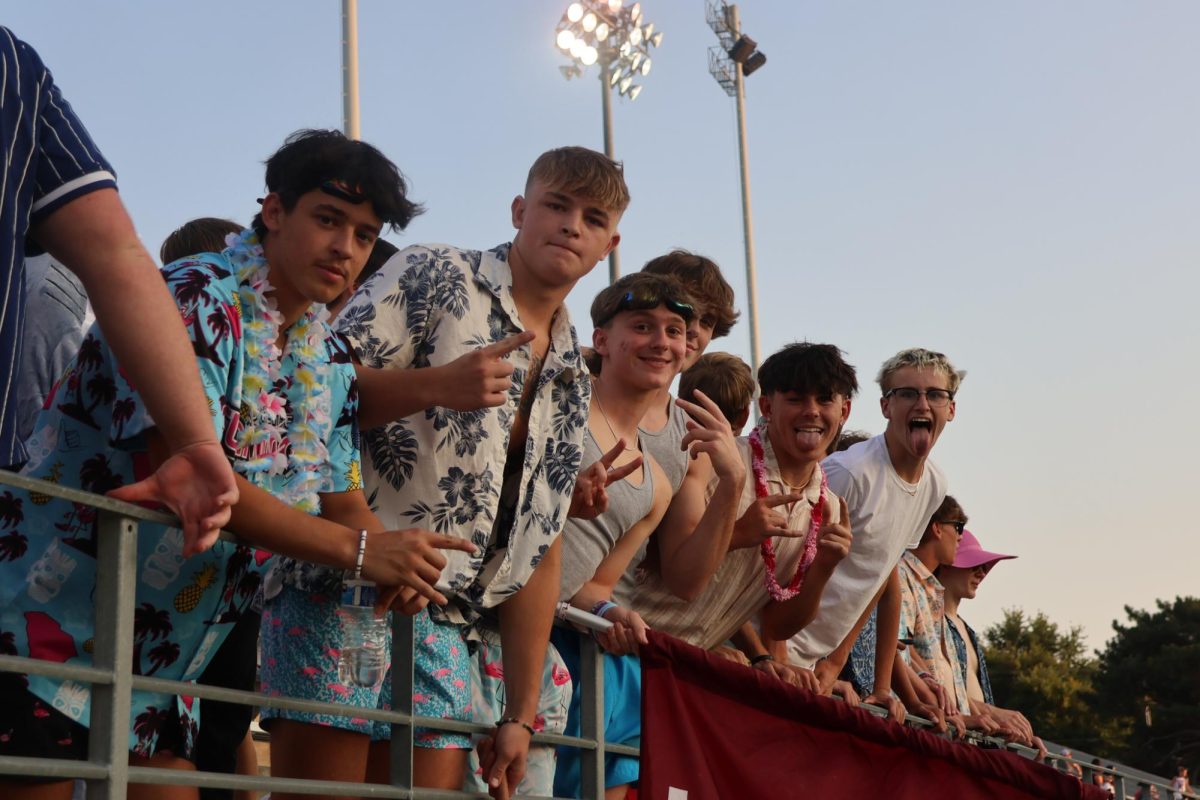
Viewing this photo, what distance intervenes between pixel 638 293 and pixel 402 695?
1.84 m

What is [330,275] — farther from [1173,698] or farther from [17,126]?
[1173,698]

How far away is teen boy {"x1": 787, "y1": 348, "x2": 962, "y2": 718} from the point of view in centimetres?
561

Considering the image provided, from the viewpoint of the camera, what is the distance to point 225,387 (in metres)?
2.52

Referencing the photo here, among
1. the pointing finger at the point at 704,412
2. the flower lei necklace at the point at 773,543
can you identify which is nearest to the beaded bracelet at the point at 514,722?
the pointing finger at the point at 704,412

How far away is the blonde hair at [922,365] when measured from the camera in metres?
6.51

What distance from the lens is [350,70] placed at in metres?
9.38

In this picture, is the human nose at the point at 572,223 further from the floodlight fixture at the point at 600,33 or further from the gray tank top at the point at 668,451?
the floodlight fixture at the point at 600,33

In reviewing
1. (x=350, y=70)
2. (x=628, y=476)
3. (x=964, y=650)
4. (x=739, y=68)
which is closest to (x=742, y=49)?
(x=739, y=68)

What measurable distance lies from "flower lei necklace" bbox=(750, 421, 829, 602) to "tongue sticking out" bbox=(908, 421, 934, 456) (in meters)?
0.99

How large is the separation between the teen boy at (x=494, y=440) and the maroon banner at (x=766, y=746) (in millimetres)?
679

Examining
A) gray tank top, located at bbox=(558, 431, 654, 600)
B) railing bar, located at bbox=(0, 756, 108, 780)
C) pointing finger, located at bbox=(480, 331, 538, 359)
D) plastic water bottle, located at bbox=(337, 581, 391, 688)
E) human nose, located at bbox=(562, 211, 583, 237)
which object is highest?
human nose, located at bbox=(562, 211, 583, 237)

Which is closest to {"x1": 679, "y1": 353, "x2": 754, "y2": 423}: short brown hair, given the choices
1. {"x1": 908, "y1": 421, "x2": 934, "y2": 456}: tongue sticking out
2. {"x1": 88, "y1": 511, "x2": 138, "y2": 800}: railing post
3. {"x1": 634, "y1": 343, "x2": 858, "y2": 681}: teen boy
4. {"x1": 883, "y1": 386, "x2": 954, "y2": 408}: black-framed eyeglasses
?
{"x1": 634, "y1": 343, "x2": 858, "y2": 681}: teen boy

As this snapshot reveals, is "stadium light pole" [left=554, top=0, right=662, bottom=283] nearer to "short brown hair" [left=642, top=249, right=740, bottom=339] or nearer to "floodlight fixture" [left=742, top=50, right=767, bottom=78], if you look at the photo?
"floodlight fixture" [left=742, top=50, right=767, bottom=78]

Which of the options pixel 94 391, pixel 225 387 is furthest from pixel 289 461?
pixel 94 391
